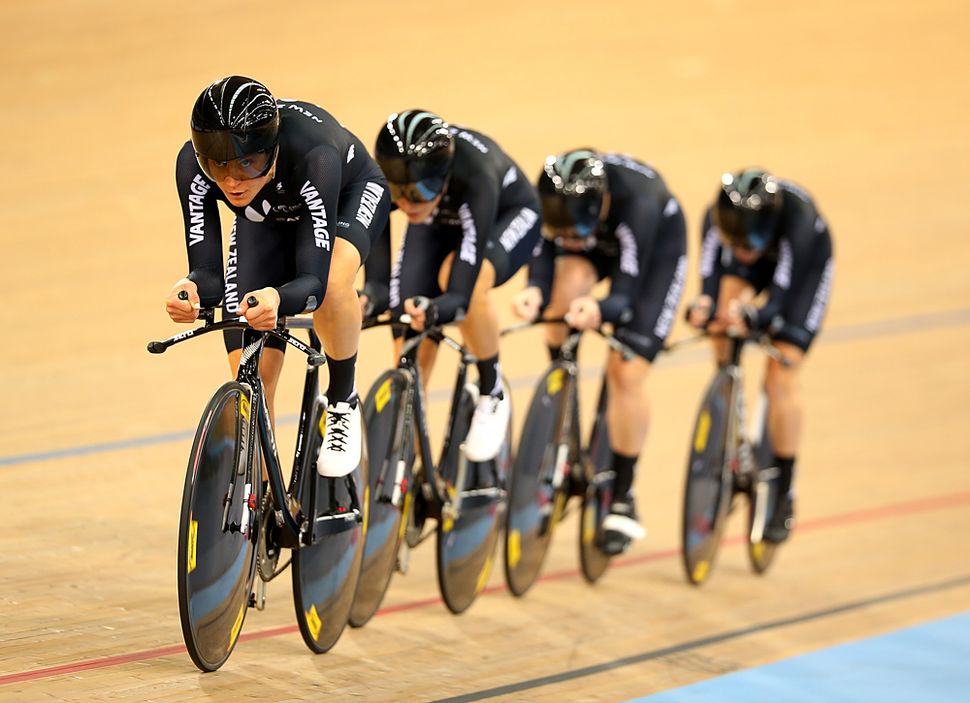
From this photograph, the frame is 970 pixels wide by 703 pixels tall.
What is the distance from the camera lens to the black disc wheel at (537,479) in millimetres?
4348

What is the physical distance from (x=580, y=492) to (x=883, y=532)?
176 cm

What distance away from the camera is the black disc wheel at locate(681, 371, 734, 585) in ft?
16.0

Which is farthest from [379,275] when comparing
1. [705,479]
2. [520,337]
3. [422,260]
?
[520,337]

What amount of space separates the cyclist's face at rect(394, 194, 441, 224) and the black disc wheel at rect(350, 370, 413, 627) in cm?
40

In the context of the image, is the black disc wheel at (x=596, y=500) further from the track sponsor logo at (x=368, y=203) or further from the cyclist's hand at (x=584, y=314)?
the track sponsor logo at (x=368, y=203)

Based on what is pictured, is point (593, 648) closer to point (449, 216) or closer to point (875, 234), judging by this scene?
point (449, 216)

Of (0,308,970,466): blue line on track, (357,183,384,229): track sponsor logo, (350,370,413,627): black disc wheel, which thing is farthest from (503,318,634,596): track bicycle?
(357,183,384,229): track sponsor logo

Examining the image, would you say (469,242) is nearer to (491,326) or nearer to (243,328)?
(491,326)

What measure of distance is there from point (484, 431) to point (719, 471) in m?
1.23

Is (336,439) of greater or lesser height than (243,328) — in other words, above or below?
below

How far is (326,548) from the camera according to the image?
11.1 ft

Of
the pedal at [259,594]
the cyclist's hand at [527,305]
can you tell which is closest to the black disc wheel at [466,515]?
the cyclist's hand at [527,305]

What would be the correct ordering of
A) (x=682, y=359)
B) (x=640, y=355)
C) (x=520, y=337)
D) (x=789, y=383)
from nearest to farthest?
(x=640, y=355)
(x=789, y=383)
(x=520, y=337)
(x=682, y=359)

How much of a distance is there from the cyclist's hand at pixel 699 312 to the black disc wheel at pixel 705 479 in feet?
0.61
